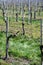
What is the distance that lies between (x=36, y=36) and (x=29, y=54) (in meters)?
4.14

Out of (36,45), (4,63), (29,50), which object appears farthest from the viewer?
(36,45)

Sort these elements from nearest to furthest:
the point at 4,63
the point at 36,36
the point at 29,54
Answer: the point at 4,63, the point at 29,54, the point at 36,36

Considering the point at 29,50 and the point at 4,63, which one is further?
the point at 29,50

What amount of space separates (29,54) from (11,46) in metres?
1.68

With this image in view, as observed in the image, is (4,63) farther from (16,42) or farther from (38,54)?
(16,42)

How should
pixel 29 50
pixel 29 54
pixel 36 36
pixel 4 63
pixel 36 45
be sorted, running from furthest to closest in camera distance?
1. pixel 36 36
2. pixel 36 45
3. pixel 29 50
4. pixel 29 54
5. pixel 4 63

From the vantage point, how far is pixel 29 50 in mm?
13070

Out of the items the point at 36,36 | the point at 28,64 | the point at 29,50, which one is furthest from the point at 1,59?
the point at 36,36

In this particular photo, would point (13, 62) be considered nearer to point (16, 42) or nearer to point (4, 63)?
point (4, 63)

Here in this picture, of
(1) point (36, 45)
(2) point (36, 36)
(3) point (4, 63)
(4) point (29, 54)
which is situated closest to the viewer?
(3) point (4, 63)

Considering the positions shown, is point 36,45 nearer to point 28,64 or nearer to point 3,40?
point 3,40

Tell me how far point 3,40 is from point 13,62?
3991 millimetres

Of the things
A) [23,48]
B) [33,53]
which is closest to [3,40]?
[23,48]

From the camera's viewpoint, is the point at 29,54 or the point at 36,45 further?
the point at 36,45
